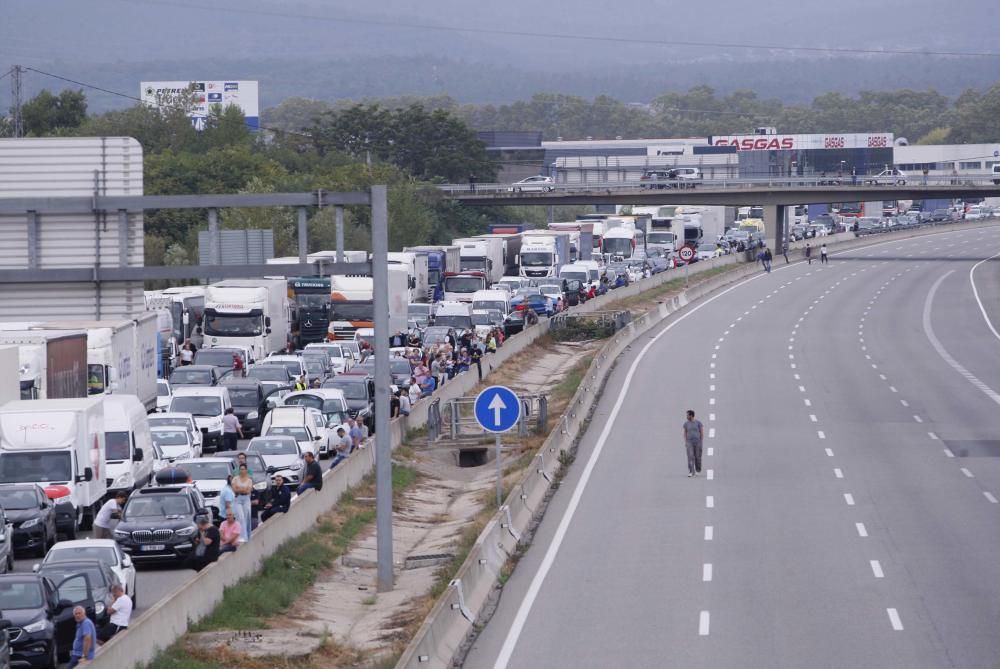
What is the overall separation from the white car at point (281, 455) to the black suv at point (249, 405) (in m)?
6.92

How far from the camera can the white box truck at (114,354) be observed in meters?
34.1

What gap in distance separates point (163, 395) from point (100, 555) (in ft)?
71.0

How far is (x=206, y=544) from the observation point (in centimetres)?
2305

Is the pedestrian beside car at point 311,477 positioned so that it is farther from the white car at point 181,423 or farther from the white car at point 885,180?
the white car at point 885,180

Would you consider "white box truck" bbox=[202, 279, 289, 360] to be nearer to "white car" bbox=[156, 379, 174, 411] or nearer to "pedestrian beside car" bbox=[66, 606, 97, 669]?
"white car" bbox=[156, 379, 174, 411]

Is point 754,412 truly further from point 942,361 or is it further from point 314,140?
point 314,140

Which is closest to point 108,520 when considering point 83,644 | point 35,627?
point 35,627

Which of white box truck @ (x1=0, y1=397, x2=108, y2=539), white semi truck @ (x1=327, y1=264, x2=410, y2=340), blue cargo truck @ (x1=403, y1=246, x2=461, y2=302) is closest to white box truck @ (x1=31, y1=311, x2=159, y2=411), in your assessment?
white box truck @ (x1=0, y1=397, x2=108, y2=539)

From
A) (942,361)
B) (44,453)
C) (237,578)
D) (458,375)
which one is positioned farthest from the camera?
(942,361)

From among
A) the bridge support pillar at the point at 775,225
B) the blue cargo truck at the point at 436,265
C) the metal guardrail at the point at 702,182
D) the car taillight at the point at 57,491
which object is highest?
the metal guardrail at the point at 702,182

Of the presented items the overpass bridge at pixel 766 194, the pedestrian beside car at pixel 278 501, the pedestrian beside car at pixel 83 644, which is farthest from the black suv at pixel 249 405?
the overpass bridge at pixel 766 194

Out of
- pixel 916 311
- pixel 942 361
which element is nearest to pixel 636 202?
pixel 916 311

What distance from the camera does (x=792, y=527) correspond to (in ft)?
86.6

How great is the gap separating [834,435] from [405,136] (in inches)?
4171
